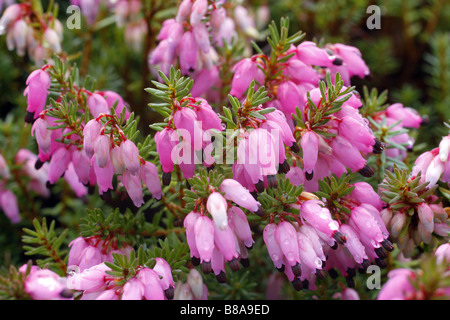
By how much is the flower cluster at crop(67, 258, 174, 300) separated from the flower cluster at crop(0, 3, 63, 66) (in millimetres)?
1390

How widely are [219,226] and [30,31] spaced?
5.70 feet

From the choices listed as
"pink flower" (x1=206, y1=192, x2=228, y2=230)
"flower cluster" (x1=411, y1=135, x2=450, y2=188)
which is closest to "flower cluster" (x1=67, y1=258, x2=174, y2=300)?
"pink flower" (x1=206, y1=192, x2=228, y2=230)

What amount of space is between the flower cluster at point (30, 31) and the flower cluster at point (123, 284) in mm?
1390

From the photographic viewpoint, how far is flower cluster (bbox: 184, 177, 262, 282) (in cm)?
157

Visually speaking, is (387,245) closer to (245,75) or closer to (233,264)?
(233,264)

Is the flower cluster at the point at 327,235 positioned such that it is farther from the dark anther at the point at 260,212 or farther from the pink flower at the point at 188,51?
the pink flower at the point at 188,51

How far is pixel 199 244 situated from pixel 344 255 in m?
0.59

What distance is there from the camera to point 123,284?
1.59 metres

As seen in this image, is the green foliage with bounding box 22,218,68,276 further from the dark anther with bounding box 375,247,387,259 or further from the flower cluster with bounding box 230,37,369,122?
the dark anther with bounding box 375,247,387,259

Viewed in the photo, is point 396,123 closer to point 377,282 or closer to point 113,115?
point 377,282

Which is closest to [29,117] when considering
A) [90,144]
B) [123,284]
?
[90,144]

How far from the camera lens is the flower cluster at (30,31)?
255 cm
